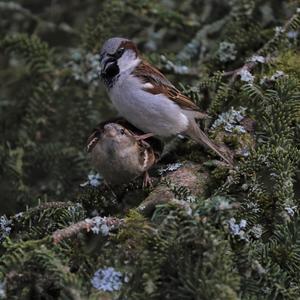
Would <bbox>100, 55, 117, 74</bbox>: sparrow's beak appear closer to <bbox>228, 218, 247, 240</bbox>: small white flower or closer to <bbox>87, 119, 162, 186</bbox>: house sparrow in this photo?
<bbox>87, 119, 162, 186</bbox>: house sparrow

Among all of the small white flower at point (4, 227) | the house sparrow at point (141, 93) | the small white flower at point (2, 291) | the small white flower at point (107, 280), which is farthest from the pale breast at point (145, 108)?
the small white flower at point (2, 291)

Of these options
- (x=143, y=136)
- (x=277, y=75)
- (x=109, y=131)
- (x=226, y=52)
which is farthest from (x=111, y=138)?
(x=226, y=52)

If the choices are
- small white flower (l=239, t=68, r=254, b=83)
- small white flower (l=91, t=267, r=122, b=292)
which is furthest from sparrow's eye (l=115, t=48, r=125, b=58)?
small white flower (l=91, t=267, r=122, b=292)

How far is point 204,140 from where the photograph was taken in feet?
10.0

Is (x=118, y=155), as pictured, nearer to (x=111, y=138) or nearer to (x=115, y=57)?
(x=111, y=138)

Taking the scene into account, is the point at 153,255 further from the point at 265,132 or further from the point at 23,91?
the point at 23,91

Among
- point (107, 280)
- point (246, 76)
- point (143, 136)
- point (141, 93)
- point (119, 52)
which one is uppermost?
point (107, 280)

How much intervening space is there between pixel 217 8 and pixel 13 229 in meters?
2.49

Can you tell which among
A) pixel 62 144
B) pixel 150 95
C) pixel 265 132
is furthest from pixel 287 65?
pixel 62 144

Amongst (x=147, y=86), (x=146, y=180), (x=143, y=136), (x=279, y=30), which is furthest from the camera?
(x=147, y=86)

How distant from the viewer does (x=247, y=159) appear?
8.63 ft

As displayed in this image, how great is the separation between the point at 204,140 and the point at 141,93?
67 cm

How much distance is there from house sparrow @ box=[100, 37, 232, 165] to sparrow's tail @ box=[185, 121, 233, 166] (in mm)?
147

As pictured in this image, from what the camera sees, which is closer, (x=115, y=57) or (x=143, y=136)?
(x=143, y=136)
